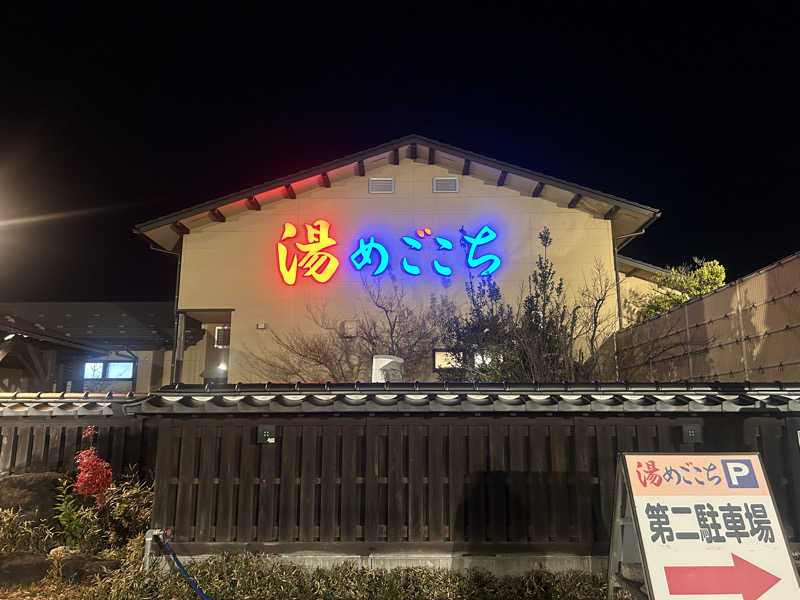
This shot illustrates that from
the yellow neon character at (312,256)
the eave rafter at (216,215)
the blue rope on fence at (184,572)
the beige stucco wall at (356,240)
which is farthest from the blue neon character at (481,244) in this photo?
the blue rope on fence at (184,572)

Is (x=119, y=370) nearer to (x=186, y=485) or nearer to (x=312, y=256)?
(x=312, y=256)

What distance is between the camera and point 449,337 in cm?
1755

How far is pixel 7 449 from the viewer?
10.5m

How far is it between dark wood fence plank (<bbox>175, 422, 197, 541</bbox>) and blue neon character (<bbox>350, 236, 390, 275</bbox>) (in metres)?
10.6

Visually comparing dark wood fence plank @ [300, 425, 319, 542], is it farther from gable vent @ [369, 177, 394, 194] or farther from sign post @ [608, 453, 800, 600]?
gable vent @ [369, 177, 394, 194]

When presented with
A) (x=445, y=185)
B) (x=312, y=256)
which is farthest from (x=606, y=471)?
(x=445, y=185)

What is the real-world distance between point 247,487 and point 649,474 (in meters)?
5.31

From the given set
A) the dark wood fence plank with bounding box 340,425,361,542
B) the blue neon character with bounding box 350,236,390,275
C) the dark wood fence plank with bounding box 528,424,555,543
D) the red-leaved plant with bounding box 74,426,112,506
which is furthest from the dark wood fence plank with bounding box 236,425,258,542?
the blue neon character with bounding box 350,236,390,275

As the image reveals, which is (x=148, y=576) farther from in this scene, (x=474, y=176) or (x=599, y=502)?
(x=474, y=176)

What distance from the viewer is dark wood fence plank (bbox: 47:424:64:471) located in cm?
1046

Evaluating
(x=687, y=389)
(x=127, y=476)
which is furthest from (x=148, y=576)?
(x=687, y=389)

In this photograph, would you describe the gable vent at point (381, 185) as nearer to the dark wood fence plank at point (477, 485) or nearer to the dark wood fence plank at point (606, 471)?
the dark wood fence plank at point (477, 485)

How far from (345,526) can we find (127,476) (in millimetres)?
4387

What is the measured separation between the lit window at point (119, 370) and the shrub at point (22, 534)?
15.6m
